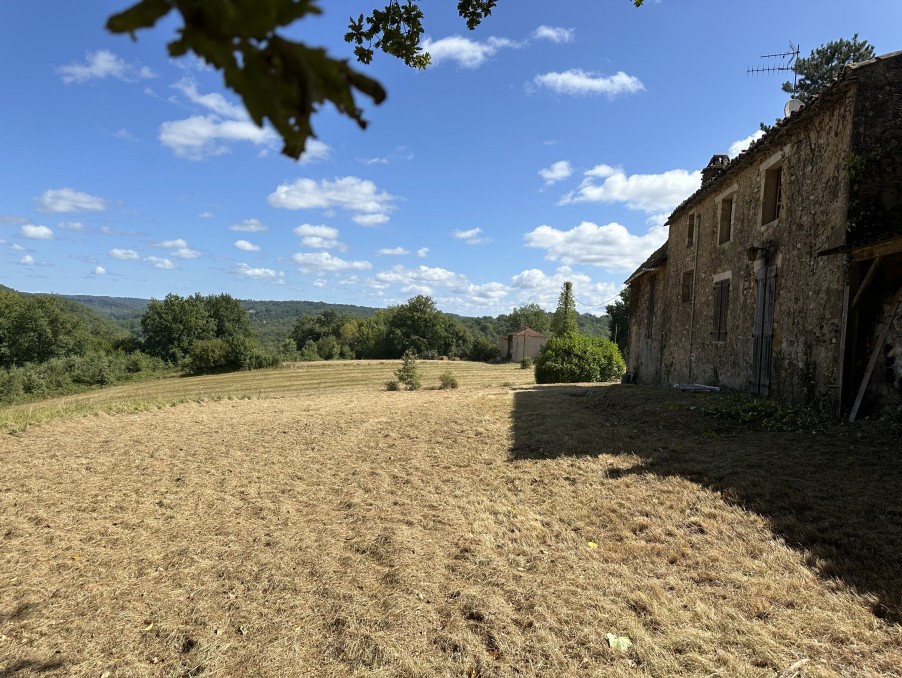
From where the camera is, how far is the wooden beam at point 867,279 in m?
6.68

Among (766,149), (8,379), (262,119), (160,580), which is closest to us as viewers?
(262,119)

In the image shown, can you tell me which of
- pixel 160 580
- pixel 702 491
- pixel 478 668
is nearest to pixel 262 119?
pixel 478 668

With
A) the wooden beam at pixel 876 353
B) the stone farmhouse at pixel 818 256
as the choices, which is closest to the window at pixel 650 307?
the stone farmhouse at pixel 818 256

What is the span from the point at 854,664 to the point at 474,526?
2755 mm

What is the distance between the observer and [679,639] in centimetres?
268

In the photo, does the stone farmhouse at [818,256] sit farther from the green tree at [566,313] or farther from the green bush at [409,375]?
the green tree at [566,313]

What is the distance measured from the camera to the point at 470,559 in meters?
3.88

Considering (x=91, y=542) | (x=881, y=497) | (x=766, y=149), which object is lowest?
(x=91, y=542)

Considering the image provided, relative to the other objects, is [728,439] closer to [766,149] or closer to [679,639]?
[679,639]

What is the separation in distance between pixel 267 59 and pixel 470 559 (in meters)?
3.73

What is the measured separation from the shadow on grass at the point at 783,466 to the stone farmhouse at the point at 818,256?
1082 millimetres

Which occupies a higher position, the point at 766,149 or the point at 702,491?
the point at 766,149

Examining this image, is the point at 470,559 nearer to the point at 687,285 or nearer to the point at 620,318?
the point at 687,285

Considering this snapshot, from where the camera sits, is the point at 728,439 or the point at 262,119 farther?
the point at 728,439
